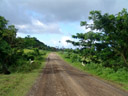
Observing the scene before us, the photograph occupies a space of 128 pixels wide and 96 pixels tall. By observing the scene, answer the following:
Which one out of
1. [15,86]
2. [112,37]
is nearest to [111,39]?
[112,37]

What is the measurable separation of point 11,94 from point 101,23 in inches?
456

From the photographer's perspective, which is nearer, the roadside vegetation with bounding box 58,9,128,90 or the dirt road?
the dirt road

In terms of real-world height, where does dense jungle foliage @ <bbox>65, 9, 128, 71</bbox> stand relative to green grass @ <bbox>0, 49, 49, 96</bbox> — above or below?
above

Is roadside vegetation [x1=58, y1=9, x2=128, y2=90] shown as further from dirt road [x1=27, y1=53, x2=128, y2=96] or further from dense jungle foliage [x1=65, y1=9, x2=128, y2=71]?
dirt road [x1=27, y1=53, x2=128, y2=96]

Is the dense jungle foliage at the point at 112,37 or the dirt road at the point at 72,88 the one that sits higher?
the dense jungle foliage at the point at 112,37

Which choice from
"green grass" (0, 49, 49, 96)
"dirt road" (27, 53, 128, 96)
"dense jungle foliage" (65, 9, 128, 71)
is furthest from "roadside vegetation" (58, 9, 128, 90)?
"green grass" (0, 49, 49, 96)

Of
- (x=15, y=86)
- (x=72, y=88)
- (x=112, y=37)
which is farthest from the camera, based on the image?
(x=112, y=37)

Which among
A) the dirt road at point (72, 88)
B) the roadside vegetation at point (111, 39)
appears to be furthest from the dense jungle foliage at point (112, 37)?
the dirt road at point (72, 88)

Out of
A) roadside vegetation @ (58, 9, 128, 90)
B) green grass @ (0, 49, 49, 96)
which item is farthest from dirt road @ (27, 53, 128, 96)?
roadside vegetation @ (58, 9, 128, 90)

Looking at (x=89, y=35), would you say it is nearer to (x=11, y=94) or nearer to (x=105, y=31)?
(x=105, y=31)

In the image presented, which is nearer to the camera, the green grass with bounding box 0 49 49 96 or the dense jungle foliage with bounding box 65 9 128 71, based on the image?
the green grass with bounding box 0 49 49 96

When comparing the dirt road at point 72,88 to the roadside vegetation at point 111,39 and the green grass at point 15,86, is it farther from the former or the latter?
the roadside vegetation at point 111,39

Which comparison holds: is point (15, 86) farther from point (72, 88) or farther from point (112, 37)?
point (112, 37)

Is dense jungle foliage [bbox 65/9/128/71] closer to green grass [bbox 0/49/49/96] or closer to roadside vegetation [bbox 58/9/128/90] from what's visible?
roadside vegetation [bbox 58/9/128/90]
